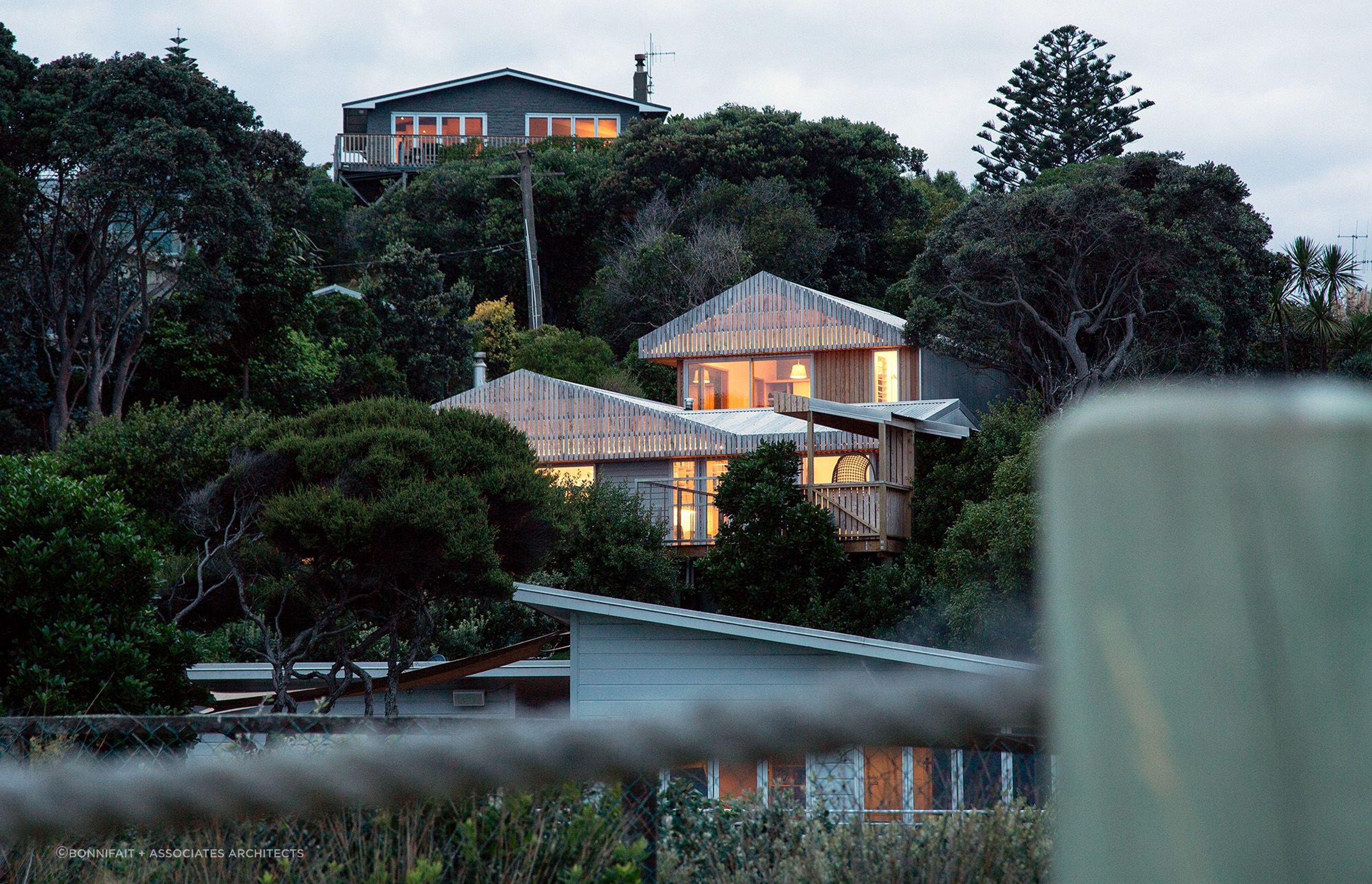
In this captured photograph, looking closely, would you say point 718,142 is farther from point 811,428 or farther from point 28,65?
point 28,65

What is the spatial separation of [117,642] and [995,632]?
14.7m

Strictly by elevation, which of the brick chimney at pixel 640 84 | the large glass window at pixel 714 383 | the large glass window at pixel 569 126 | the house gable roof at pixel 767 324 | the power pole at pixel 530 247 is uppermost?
the brick chimney at pixel 640 84

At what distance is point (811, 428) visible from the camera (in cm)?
3044

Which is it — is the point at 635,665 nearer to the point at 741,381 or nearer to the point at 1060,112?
the point at 741,381

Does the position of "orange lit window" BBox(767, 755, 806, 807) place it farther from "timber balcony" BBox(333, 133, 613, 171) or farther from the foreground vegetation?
"timber balcony" BBox(333, 133, 613, 171)

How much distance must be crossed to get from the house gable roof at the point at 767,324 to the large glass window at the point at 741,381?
1.41ft

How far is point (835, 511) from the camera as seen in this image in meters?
29.8

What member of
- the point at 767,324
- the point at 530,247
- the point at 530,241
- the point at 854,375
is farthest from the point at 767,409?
the point at 530,241

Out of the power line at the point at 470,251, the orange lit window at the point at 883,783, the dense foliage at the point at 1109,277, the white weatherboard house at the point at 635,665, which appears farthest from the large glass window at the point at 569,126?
the orange lit window at the point at 883,783

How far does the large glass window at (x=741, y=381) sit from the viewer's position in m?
37.5

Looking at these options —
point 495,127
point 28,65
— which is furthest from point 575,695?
point 495,127

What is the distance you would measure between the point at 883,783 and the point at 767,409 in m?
31.0

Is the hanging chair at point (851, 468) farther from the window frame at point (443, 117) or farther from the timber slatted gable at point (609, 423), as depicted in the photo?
the window frame at point (443, 117)

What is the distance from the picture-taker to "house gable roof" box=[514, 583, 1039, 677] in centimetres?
1672
